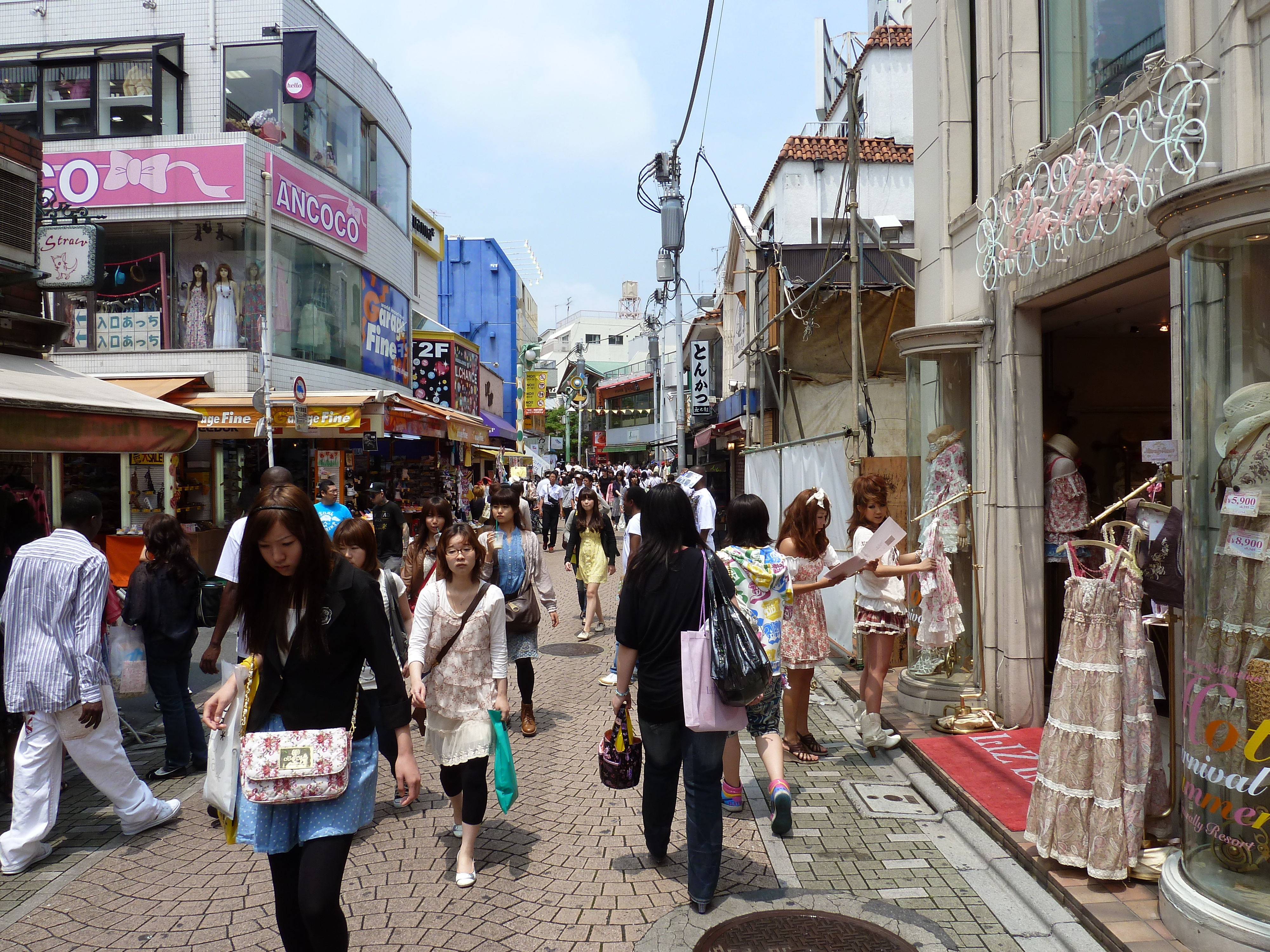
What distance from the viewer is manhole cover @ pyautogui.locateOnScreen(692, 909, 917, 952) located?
11.7ft

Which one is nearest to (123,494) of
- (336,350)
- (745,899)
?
(336,350)

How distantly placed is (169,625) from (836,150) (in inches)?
755

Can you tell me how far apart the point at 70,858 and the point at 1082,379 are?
866 centimetres

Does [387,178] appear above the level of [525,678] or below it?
above

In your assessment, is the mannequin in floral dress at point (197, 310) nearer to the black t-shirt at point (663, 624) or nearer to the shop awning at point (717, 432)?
the shop awning at point (717, 432)

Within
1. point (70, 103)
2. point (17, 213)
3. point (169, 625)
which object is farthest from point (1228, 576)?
point (70, 103)

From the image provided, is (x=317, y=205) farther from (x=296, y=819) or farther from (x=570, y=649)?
(x=296, y=819)

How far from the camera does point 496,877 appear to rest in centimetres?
427

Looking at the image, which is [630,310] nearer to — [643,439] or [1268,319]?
[643,439]

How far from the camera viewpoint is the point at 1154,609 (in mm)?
4988

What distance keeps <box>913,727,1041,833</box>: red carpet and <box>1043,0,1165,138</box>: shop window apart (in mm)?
4144

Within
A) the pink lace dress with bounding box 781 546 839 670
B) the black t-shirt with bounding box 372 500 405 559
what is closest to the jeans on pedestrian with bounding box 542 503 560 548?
the black t-shirt with bounding box 372 500 405 559

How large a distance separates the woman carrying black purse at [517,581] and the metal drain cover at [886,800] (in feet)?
8.05

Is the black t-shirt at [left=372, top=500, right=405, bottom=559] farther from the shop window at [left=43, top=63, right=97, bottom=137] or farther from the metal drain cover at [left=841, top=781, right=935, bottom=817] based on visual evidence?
the shop window at [left=43, top=63, right=97, bottom=137]
